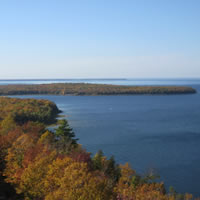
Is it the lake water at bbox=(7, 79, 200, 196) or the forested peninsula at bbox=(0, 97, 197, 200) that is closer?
the forested peninsula at bbox=(0, 97, 197, 200)

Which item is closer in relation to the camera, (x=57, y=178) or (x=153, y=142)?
(x=57, y=178)

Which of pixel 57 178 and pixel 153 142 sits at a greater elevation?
pixel 57 178

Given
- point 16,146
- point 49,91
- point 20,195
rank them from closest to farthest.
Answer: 1. point 20,195
2. point 16,146
3. point 49,91

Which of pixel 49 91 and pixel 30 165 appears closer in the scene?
pixel 30 165

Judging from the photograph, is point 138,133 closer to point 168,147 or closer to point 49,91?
point 168,147

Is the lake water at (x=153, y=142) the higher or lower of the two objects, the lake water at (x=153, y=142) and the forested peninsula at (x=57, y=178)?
the lower

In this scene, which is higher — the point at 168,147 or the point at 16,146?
the point at 16,146

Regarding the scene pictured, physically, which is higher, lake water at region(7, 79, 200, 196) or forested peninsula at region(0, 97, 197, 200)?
forested peninsula at region(0, 97, 197, 200)

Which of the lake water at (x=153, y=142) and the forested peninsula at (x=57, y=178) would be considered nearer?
the forested peninsula at (x=57, y=178)

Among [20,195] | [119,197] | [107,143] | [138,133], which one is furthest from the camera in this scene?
[138,133]

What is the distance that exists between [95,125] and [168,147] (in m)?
16.6

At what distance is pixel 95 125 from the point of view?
46.0m

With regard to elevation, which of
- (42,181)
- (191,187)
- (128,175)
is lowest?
(191,187)

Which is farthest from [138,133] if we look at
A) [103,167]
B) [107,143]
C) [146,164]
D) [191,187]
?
[103,167]
